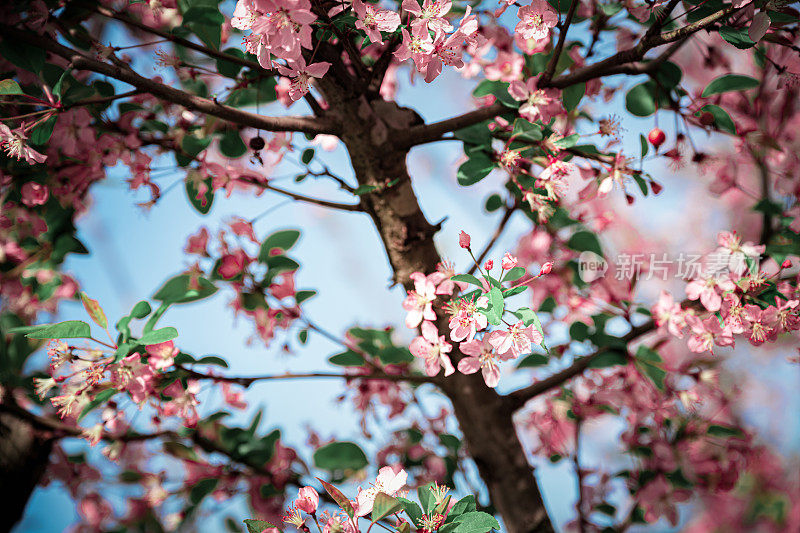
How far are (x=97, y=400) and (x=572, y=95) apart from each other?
860 millimetres

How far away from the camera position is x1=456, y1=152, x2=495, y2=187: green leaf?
2.70 ft

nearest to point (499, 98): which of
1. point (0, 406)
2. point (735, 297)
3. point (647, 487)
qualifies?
point (735, 297)

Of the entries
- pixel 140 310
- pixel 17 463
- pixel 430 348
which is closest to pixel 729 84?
pixel 430 348

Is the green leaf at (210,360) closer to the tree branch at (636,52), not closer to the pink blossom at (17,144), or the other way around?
the pink blossom at (17,144)

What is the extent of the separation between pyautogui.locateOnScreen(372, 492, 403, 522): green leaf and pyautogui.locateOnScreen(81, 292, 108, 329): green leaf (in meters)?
0.50

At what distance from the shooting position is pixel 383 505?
1.94 ft

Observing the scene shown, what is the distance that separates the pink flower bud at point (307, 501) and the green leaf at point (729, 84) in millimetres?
860

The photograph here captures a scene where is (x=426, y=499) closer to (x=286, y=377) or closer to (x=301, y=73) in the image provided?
(x=286, y=377)

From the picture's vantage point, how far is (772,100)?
131cm

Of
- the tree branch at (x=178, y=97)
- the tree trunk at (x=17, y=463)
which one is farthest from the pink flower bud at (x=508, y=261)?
the tree trunk at (x=17, y=463)

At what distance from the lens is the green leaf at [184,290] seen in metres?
0.92

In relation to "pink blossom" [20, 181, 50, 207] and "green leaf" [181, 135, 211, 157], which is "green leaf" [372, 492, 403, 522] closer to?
"green leaf" [181, 135, 211, 157]

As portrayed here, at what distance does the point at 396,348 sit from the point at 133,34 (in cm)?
124

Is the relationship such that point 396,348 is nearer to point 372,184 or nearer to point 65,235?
point 372,184
